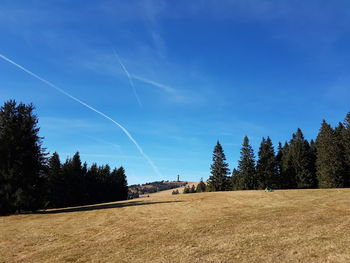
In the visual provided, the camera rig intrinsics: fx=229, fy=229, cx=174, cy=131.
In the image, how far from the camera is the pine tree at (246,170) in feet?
247

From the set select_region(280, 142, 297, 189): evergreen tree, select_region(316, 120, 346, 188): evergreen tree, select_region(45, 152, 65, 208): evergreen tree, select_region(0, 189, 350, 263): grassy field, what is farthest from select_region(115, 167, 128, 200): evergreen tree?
select_region(0, 189, 350, 263): grassy field

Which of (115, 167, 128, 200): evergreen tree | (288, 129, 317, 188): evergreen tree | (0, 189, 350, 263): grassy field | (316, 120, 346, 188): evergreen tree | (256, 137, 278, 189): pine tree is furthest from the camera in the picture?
(115, 167, 128, 200): evergreen tree

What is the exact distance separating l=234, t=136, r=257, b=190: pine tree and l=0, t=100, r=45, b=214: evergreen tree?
198 ft

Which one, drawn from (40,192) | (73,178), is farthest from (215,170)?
(40,192)

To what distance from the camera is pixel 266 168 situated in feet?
249

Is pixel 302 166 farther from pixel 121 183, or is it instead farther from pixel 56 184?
pixel 56 184

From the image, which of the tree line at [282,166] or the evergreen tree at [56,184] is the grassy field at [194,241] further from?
the tree line at [282,166]

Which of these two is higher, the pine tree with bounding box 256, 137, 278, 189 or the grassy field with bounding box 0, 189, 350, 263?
the pine tree with bounding box 256, 137, 278, 189

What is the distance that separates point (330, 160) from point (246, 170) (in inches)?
927

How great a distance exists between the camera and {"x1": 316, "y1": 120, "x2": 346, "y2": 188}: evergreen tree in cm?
6334

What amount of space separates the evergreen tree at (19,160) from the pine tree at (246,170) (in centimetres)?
6028

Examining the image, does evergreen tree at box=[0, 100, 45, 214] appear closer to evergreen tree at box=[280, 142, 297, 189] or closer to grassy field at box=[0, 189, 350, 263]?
grassy field at box=[0, 189, 350, 263]

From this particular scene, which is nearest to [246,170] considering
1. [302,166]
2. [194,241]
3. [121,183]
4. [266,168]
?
[266,168]

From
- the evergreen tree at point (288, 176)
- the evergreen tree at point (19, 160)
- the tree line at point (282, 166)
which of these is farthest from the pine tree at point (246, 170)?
the evergreen tree at point (19, 160)
